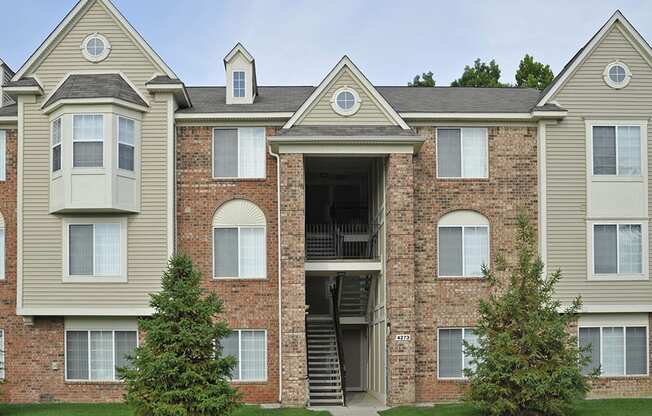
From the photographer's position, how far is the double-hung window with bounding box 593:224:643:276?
28094mm

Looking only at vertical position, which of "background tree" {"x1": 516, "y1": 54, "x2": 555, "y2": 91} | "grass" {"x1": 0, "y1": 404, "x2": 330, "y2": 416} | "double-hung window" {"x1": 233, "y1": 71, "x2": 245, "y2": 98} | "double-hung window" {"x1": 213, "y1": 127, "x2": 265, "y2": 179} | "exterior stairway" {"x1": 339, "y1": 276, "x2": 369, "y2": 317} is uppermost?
"background tree" {"x1": 516, "y1": 54, "x2": 555, "y2": 91}

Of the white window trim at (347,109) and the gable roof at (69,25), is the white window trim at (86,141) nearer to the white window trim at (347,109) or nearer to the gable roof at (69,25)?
the gable roof at (69,25)

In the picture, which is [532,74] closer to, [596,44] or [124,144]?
[596,44]

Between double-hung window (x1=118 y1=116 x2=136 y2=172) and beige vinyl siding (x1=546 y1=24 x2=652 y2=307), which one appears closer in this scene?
double-hung window (x1=118 y1=116 x2=136 y2=172)

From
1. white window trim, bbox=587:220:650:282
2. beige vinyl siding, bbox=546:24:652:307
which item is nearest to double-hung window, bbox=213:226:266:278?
beige vinyl siding, bbox=546:24:652:307

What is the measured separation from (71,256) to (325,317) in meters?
8.80

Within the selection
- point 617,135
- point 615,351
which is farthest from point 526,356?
point 617,135

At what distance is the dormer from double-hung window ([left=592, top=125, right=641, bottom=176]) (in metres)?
10.0

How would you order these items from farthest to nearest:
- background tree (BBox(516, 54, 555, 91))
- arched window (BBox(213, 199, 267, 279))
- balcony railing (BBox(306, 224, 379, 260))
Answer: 1. background tree (BBox(516, 54, 555, 91))
2. balcony railing (BBox(306, 224, 379, 260))
3. arched window (BBox(213, 199, 267, 279))

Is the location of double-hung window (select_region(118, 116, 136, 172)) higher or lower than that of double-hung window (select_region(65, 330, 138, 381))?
higher

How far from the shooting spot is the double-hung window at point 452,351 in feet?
92.0

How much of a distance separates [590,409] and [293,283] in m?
8.44

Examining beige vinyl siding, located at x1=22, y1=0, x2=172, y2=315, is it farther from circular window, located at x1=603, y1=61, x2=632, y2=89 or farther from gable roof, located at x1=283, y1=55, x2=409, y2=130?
circular window, located at x1=603, y1=61, x2=632, y2=89

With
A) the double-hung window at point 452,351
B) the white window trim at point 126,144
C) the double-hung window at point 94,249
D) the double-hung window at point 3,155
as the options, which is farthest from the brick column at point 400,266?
the double-hung window at point 3,155
